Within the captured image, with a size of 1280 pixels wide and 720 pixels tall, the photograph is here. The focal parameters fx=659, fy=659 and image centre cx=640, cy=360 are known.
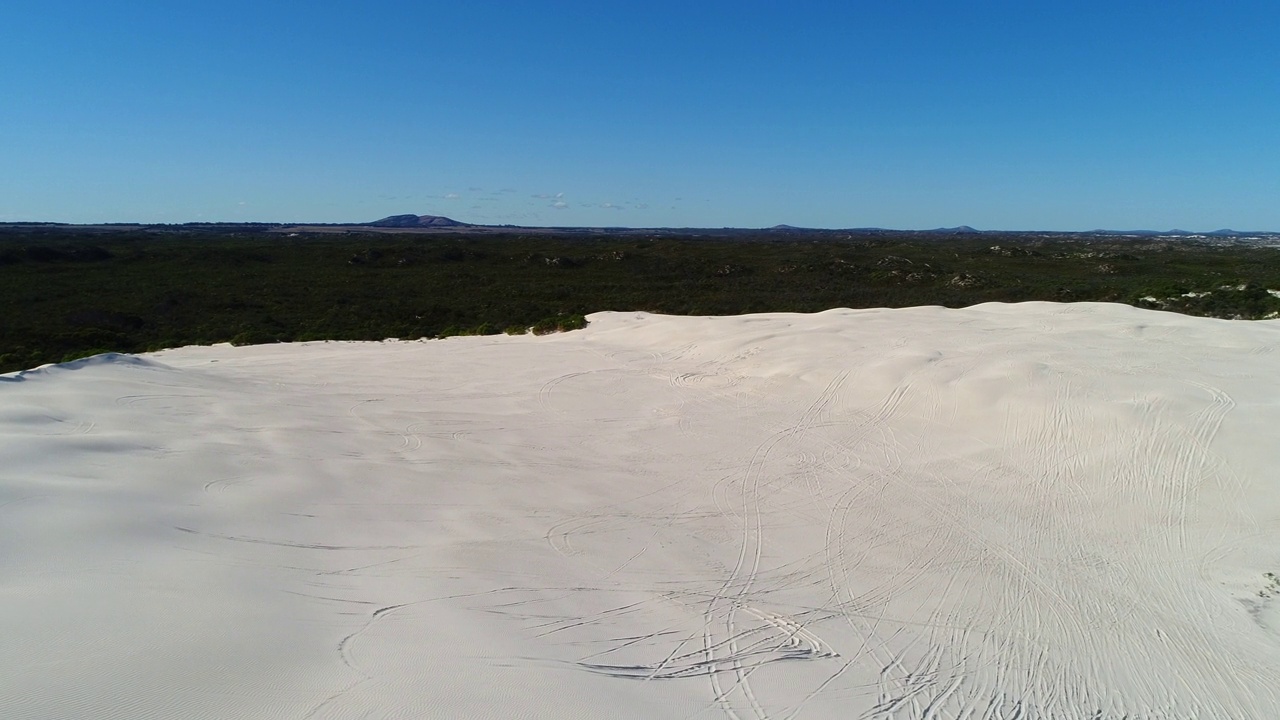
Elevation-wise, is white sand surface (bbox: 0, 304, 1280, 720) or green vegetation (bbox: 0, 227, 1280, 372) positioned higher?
green vegetation (bbox: 0, 227, 1280, 372)

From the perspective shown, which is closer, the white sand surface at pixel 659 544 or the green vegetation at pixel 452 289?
the white sand surface at pixel 659 544

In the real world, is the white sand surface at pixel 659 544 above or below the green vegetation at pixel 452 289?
below

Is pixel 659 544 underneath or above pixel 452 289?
underneath

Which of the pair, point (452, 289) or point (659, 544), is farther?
point (452, 289)

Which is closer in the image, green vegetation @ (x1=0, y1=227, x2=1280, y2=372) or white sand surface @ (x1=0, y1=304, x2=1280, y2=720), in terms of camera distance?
white sand surface @ (x1=0, y1=304, x2=1280, y2=720)
